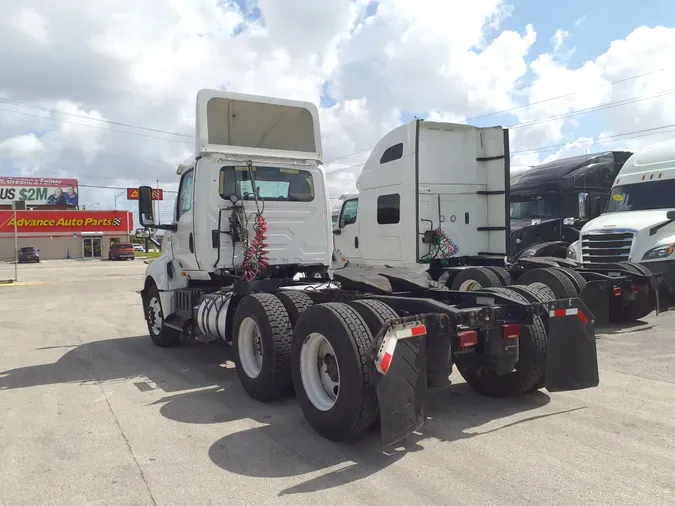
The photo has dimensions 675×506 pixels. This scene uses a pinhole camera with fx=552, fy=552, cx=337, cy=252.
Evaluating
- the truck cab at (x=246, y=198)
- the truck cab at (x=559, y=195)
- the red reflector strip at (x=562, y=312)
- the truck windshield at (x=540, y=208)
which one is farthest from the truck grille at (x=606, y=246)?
the red reflector strip at (x=562, y=312)

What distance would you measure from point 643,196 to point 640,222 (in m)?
1.36

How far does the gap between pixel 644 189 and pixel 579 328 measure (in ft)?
29.1

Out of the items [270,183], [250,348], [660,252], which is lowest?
[250,348]

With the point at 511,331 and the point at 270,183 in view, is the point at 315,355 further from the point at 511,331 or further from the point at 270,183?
the point at 270,183

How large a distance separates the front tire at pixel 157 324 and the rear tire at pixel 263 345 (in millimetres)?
2727

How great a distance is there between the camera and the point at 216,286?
7715 millimetres

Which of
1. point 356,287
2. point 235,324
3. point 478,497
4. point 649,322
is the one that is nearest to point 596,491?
point 478,497

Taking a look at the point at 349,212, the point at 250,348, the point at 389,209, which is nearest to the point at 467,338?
the point at 250,348

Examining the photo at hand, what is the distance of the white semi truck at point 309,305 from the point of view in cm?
405

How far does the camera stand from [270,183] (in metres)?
7.55

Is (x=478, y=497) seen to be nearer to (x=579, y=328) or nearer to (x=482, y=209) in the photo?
(x=579, y=328)

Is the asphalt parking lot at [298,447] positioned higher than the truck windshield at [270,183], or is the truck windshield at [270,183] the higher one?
the truck windshield at [270,183]

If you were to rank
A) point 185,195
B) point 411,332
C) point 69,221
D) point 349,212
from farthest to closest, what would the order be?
1. point 69,221
2. point 349,212
3. point 185,195
4. point 411,332

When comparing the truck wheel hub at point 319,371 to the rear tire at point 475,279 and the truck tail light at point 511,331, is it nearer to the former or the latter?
the truck tail light at point 511,331
